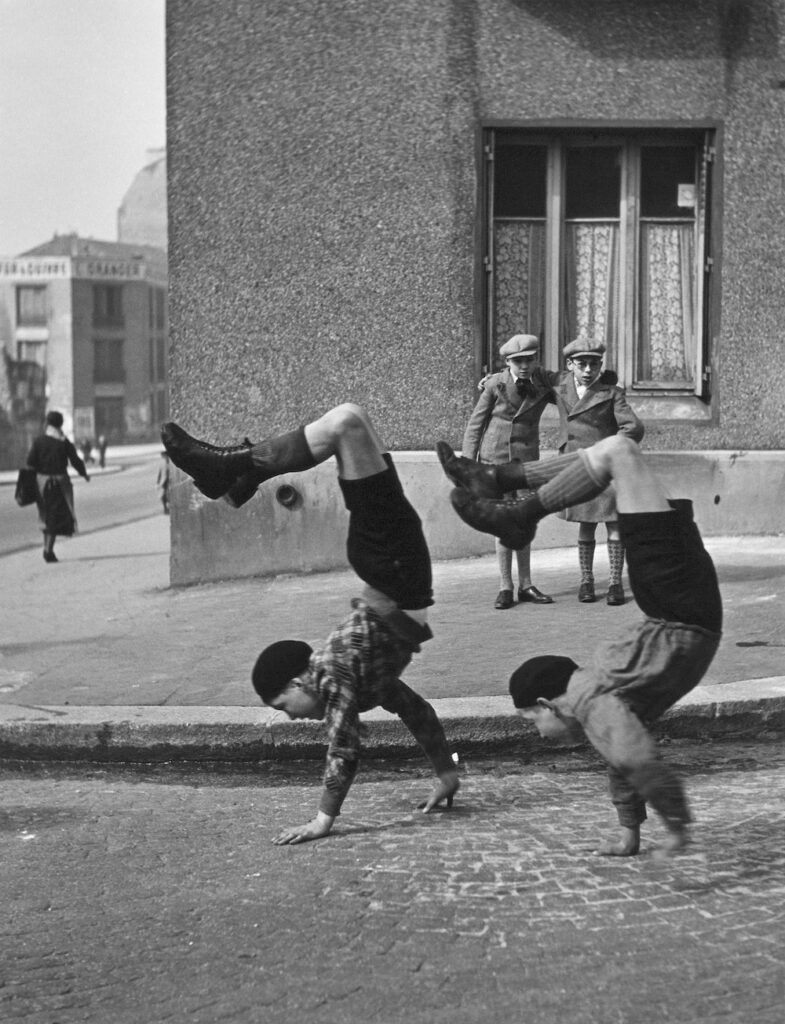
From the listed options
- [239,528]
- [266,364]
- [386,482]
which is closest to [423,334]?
[266,364]

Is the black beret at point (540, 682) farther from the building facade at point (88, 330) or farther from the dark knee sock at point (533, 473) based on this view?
the building facade at point (88, 330)

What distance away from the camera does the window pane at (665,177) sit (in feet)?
37.9

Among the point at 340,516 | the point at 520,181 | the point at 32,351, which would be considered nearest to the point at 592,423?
the point at 340,516

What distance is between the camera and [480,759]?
6.38m

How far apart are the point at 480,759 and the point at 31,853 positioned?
215 centimetres

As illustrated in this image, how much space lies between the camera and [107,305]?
81125 millimetres

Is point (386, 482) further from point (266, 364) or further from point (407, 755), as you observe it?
point (266, 364)

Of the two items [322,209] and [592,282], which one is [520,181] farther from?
[322,209]

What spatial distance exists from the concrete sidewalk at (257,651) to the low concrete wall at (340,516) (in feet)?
0.60

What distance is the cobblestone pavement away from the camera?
365 cm

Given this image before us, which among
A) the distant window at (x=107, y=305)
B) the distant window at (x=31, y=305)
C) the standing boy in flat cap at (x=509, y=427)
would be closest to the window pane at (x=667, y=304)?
the standing boy in flat cap at (x=509, y=427)

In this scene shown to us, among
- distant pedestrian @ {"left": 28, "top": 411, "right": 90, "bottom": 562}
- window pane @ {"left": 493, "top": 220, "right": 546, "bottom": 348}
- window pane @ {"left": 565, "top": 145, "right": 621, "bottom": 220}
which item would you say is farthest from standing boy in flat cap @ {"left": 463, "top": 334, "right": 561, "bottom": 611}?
distant pedestrian @ {"left": 28, "top": 411, "right": 90, "bottom": 562}

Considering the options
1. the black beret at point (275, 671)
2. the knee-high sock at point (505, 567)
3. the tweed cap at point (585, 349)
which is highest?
the tweed cap at point (585, 349)

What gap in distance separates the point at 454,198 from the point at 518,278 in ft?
2.79
